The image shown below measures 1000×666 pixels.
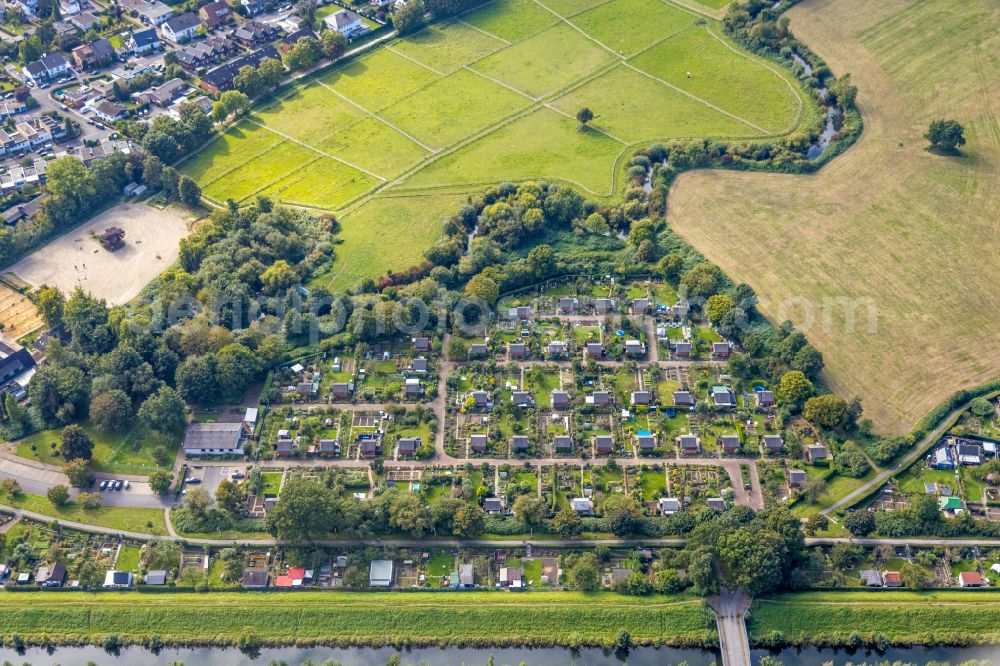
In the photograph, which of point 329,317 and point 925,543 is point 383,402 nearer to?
point 329,317

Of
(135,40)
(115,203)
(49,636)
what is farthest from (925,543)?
(135,40)

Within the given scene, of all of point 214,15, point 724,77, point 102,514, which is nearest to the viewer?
point 102,514

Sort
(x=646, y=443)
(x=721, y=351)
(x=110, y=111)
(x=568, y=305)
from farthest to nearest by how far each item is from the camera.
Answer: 1. (x=110, y=111)
2. (x=568, y=305)
3. (x=721, y=351)
4. (x=646, y=443)

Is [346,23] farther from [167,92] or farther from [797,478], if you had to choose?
[797,478]

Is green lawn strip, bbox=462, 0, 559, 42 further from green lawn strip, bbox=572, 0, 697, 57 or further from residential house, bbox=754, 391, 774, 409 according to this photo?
residential house, bbox=754, 391, 774, 409

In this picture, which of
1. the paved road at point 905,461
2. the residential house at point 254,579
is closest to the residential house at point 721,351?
the paved road at point 905,461

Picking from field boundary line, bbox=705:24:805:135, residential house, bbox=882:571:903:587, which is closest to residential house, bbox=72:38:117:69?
field boundary line, bbox=705:24:805:135

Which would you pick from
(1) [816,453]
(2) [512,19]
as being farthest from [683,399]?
(2) [512,19]

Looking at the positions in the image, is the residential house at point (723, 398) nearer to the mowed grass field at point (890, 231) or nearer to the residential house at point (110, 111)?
the mowed grass field at point (890, 231)
